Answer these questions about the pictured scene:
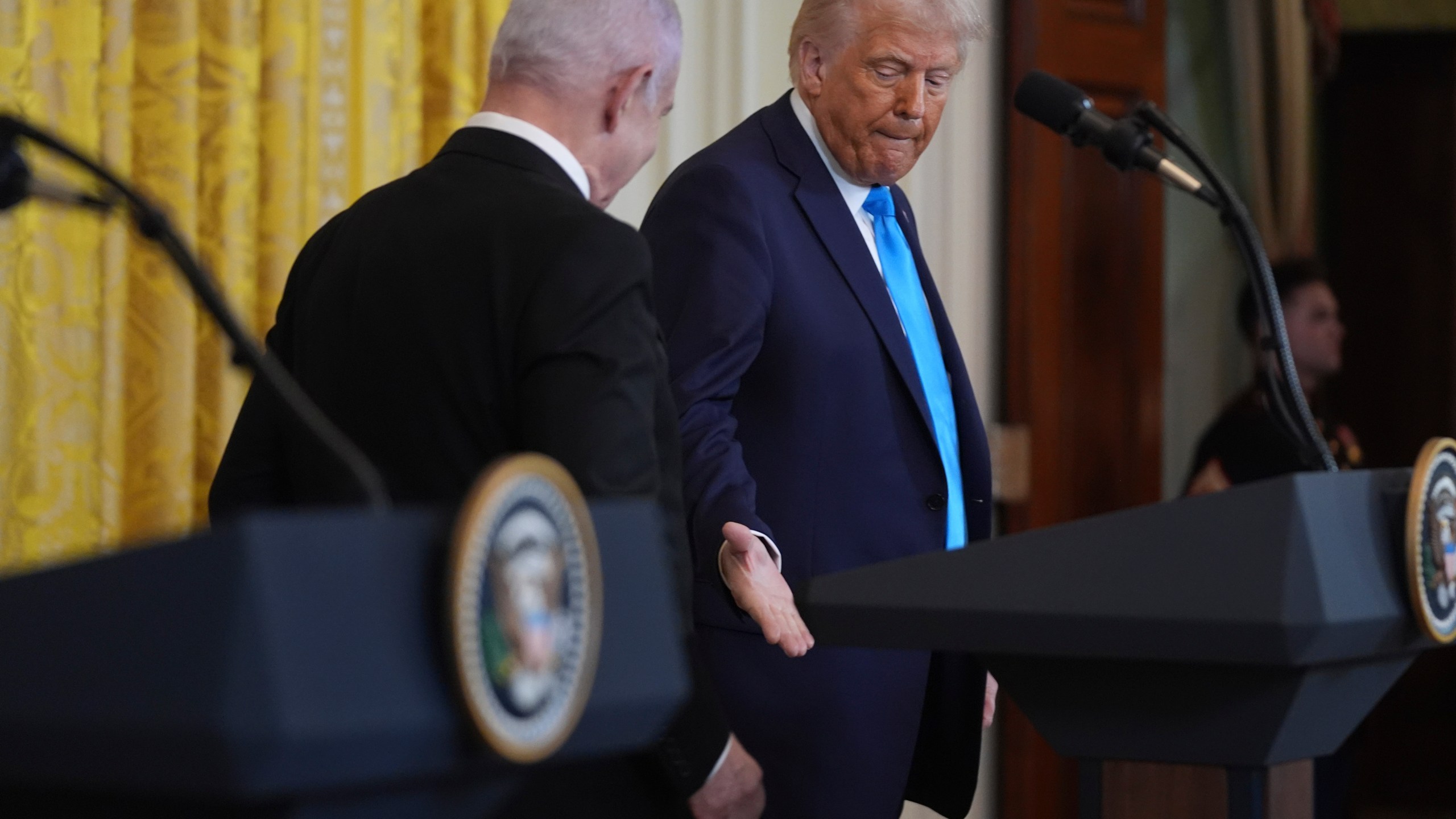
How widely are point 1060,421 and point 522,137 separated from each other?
248cm

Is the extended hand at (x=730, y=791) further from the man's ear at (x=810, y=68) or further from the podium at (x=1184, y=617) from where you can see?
the man's ear at (x=810, y=68)

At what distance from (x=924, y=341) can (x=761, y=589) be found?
22.9 inches

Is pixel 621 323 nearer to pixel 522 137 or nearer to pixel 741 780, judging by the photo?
pixel 522 137

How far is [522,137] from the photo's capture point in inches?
63.2

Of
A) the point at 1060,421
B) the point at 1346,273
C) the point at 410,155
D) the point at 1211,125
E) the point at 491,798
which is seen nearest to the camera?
the point at 491,798

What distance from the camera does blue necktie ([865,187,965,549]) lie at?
2.27 m

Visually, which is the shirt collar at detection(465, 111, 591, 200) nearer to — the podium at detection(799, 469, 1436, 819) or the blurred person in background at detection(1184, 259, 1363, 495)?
the podium at detection(799, 469, 1436, 819)

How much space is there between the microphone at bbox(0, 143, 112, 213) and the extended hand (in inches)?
28.7

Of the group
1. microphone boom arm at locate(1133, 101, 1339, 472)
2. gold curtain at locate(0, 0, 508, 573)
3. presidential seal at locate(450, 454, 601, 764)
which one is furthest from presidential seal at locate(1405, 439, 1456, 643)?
gold curtain at locate(0, 0, 508, 573)

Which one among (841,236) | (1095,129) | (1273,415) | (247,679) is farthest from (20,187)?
(1273,415)

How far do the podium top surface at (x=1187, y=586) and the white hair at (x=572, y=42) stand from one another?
0.54 meters

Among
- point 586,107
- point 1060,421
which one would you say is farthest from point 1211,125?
point 586,107

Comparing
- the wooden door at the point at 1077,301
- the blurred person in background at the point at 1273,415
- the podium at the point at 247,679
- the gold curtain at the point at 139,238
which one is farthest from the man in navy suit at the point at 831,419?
the blurred person in background at the point at 1273,415

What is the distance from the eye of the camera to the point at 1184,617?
1.41 m
